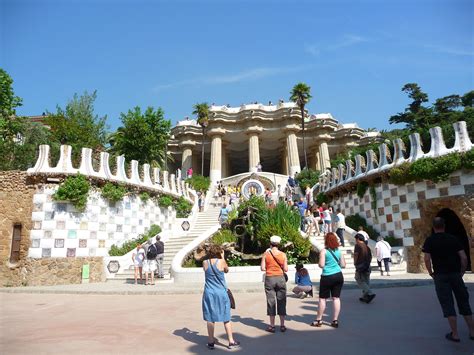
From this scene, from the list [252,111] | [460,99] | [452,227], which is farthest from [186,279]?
[460,99]

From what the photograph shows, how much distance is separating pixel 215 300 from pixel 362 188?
48.3 ft

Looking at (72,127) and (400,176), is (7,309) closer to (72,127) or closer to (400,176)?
(400,176)

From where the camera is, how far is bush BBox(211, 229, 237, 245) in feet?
47.8

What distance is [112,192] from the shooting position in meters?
16.9

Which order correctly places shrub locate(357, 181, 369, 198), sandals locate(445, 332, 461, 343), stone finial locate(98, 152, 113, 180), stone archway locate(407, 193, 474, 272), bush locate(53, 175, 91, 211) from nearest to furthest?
sandals locate(445, 332, 461, 343) → stone archway locate(407, 193, 474, 272) → bush locate(53, 175, 91, 211) → stone finial locate(98, 152, 113, 180) → shrub locate(357, 181, 369, 198)

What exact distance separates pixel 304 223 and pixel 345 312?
417 inches

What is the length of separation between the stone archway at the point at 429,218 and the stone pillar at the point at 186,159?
35.5 meters

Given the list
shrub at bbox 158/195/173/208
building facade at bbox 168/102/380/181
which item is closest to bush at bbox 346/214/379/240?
shrub at bbox 158/195/173/208

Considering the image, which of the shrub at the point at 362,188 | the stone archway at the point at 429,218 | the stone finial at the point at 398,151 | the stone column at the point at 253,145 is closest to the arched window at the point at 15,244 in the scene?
the shrub at the point at 362,188

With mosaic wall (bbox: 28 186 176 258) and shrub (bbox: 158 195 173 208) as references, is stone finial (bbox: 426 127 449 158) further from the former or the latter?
mosaic wall (bbox: 28 186 176 258)

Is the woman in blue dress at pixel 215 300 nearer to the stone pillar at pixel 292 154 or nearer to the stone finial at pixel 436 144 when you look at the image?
the stone finial at pixel 436 144

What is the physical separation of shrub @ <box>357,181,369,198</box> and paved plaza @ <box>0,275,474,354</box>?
30.0 ft

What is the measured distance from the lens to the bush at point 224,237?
1456 centimetres

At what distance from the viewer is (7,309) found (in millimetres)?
8406
